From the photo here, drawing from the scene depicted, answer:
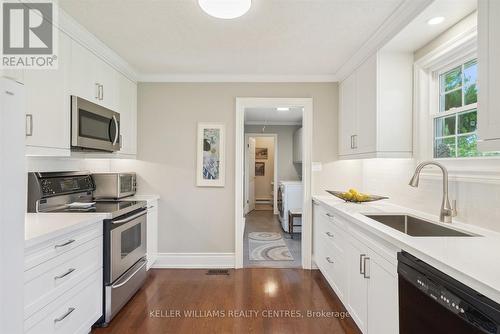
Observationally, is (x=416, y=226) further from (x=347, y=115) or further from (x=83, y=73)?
(x=83, y=73)

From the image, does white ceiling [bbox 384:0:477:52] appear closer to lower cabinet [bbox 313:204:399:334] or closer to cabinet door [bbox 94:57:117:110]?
lower cabinet [bbox 313:204:399:334]

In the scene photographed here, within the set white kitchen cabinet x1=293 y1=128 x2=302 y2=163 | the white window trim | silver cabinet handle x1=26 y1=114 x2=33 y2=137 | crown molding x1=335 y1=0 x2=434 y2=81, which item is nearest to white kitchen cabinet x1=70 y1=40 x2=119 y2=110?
silver cabinet handle x1=26 y1=114 x2=33 y2=137

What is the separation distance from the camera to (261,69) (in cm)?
299

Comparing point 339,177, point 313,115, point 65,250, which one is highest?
point 313,115

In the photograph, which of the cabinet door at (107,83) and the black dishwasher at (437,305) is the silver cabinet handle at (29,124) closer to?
the cabinet door at (107,83)

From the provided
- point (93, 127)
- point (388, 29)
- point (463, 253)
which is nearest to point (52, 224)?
point (93, 127)

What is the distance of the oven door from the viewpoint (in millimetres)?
2102

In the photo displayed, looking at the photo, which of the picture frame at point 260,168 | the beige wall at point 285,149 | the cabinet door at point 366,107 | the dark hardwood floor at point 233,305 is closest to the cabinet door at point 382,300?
the dark hardwood floor at point 233,305

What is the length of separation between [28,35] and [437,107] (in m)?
3.09

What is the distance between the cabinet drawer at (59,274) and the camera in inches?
54.4

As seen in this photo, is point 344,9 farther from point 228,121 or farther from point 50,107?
point 50,107

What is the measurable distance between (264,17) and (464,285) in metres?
1.97

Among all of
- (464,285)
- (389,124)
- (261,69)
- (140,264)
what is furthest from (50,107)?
(389,124)

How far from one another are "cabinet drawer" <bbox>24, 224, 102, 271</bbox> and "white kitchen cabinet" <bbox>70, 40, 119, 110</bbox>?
1.10 metres
